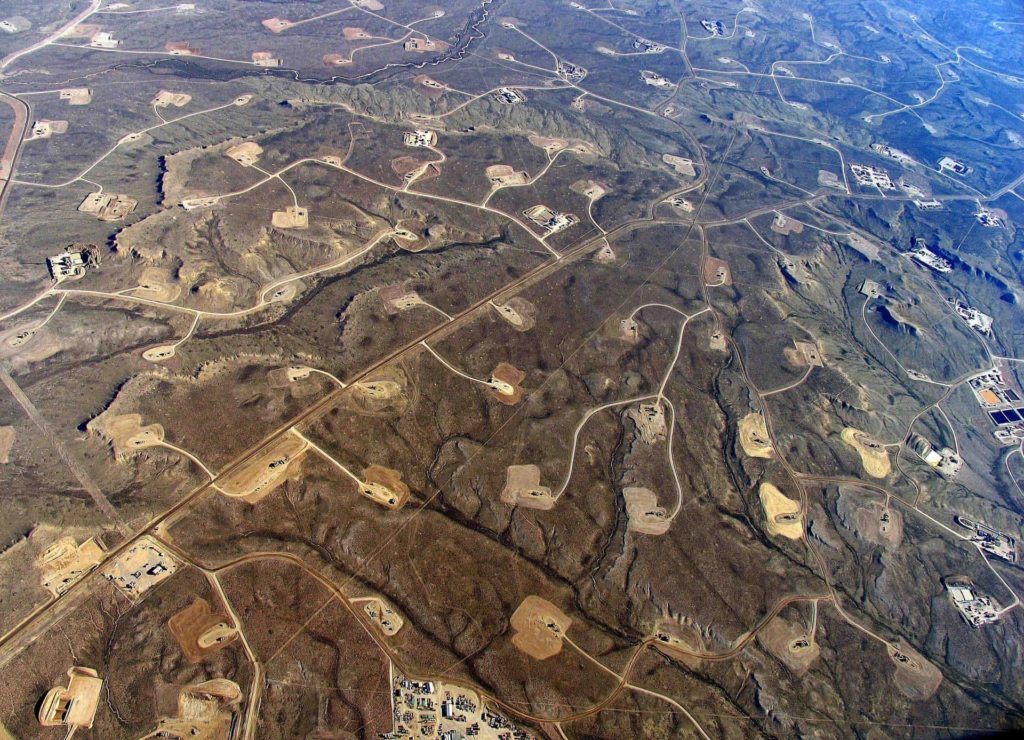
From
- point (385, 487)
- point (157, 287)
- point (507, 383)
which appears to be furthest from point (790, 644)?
point (157, 287)

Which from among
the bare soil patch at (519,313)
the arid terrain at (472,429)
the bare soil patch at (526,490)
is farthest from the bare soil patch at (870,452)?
the bare soil patch at (519,313)

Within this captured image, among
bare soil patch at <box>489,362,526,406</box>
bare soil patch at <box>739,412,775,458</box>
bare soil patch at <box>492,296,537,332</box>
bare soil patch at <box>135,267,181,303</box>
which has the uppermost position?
bare soil patch at <box>135,267,181,303</box>

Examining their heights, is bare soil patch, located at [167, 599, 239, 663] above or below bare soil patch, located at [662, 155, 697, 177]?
below

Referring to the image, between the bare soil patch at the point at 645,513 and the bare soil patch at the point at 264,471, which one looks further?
the bare soil patch at the point at 645,513

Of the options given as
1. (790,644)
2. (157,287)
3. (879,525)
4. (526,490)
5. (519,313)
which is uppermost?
(157,287)

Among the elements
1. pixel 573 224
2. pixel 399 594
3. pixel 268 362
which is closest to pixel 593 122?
pixel 573 224

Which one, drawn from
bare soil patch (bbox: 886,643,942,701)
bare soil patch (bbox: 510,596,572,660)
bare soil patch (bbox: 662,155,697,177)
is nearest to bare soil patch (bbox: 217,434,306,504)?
bare soil patch (bbox: 510,596,572,660)

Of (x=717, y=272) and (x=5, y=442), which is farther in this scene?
(x=717, y=272)

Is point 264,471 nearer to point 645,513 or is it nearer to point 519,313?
point 519,313

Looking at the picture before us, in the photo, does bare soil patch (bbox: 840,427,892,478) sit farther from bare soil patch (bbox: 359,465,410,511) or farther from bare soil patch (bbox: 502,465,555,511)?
bare soil patch (bbox: 359,465,410,511)

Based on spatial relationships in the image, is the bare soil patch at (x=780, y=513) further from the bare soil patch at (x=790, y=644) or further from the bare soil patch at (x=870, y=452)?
the bare soil patch at (x=870, y=452)

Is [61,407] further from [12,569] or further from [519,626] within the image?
[519,626]
